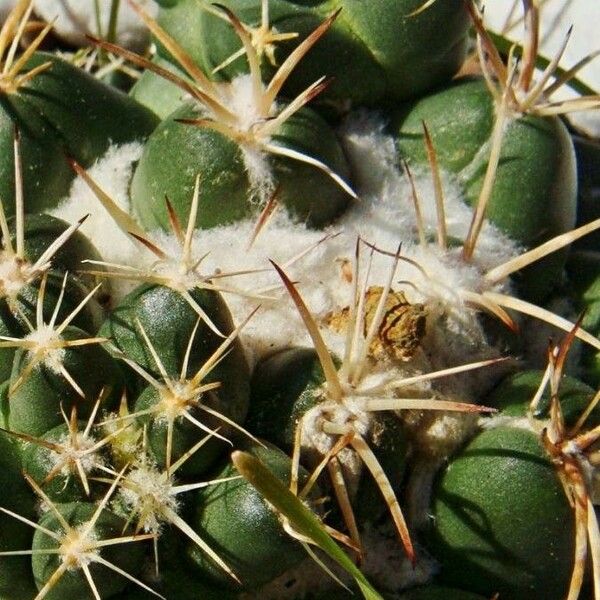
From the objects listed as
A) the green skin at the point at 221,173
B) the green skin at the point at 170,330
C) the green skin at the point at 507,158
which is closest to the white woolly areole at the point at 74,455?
the green skin at the point at 170,330

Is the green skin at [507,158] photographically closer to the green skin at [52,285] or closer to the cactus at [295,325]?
the cactus at [295,325]

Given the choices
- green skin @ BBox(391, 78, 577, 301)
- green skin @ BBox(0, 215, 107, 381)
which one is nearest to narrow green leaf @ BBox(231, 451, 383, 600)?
green skin @ BBox(0, 215, 107, 381)

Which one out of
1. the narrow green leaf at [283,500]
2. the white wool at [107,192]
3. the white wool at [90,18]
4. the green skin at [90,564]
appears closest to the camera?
the narrow green leaf at [283,500]

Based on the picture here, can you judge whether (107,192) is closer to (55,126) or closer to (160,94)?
(55,126)

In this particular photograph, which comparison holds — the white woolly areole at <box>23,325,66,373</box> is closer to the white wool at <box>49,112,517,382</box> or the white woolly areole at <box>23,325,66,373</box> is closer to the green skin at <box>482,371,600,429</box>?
the white wool at <box>49,112,517,382</box>

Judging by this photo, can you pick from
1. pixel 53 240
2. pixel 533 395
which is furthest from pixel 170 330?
pixel 533 395

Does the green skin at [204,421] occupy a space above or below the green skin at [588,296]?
above

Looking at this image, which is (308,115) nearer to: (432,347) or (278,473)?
(432,347)
